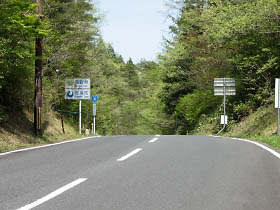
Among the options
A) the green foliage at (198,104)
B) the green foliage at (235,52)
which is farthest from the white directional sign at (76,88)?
the green foliage at (198,104)

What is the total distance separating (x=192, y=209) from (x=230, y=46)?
21.2 meters

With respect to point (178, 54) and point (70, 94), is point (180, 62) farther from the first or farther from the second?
point (70, 94)

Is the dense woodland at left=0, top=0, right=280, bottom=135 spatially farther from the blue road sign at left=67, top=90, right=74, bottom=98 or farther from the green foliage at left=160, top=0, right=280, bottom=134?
the blue road sign at left=67, top=90, right=74, bottom=98

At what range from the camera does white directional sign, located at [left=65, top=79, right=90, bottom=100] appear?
27486 mm

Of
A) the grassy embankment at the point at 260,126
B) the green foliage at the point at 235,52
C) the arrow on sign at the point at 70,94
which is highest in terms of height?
the green foliage at the point at 235,52

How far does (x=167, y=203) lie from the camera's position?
4.65 meters

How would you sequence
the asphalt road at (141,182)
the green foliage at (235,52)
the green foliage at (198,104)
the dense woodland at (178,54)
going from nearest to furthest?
the asphalt road at (141,182) → the dense woodland at (178,54) → the green foliage at (235,52) → the green foliage at (198,104)

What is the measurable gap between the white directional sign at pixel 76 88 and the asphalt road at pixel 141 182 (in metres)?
18.4

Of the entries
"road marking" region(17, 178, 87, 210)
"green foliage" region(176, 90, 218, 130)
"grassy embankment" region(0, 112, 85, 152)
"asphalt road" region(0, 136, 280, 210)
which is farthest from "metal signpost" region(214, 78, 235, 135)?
"road marking" region(17, 178, 87, 210)

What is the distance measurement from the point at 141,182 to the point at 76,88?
2234cm

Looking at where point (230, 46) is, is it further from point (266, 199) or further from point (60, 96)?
point (266, 199)

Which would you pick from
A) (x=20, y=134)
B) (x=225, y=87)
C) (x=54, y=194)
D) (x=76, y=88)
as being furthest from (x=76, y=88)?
(x=54, y=194)

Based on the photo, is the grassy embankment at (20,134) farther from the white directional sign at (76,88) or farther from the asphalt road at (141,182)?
the white directional sign at (76,88)

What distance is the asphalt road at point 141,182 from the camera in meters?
4.66
